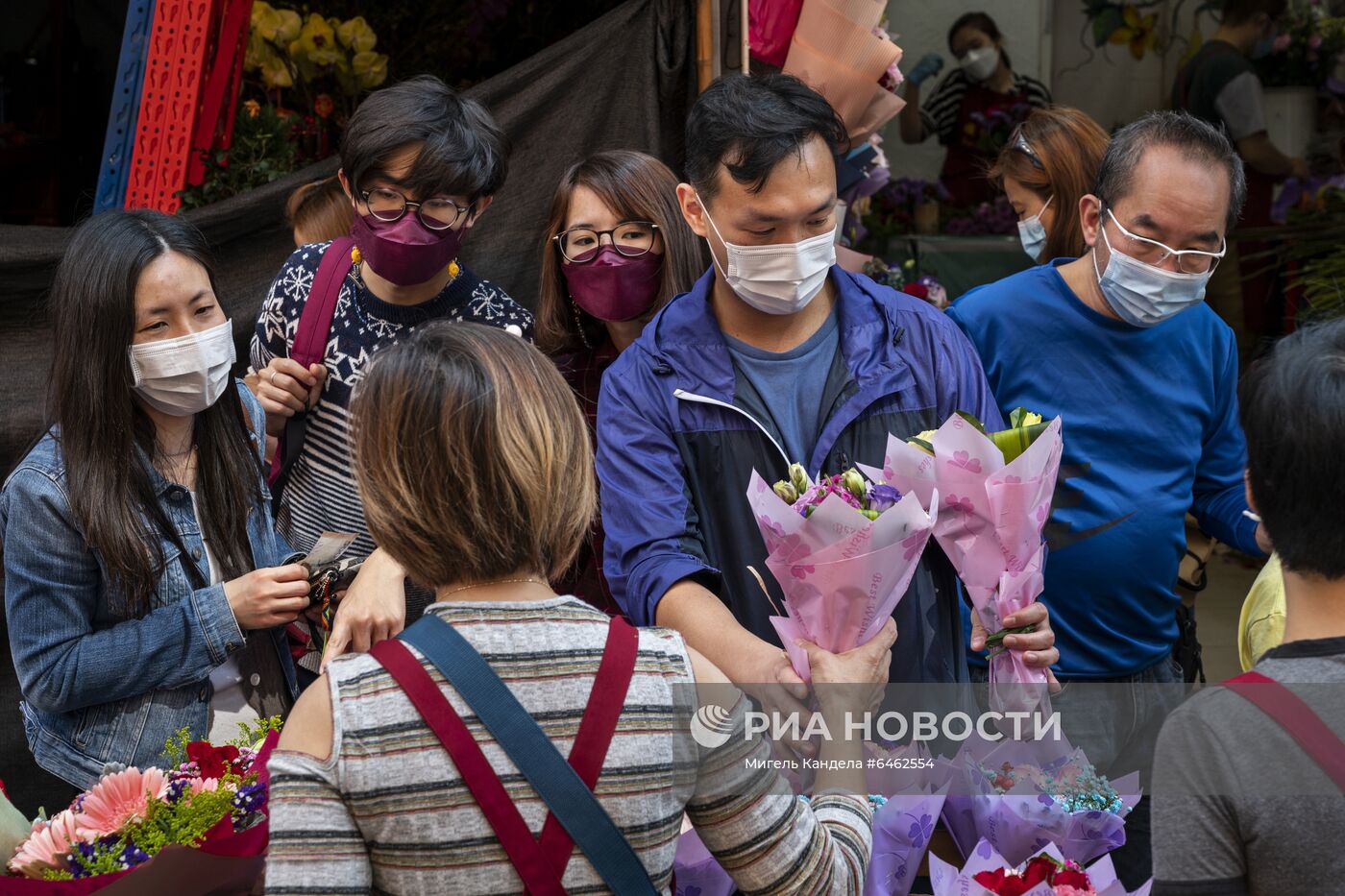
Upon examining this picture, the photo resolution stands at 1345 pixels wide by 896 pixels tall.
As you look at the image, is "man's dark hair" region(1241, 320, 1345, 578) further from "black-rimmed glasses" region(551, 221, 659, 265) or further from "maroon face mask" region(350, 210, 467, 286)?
"maroon face mask" region(350, 210, 467, 286)

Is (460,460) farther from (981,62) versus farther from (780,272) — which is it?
(981,62)

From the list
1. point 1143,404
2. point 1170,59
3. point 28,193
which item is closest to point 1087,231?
point 1143,404

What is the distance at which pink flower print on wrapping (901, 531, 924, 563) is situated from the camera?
2.00 meters

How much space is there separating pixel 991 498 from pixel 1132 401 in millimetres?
942

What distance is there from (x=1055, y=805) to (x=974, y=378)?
86cm

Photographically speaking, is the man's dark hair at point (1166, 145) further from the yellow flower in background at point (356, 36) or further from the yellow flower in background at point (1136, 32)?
the yellow flower in background at point (1136, 32)

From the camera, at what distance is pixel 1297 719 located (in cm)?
156

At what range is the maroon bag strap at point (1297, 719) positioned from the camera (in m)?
1.53

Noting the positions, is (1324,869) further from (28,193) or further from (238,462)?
(28,193)

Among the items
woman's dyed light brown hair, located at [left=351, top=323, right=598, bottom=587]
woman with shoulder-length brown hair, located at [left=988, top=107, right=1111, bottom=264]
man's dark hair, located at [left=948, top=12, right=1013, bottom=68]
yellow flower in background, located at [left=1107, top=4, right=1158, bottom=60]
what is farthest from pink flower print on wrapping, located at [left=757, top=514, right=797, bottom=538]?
yellow flower in background, located at [left=1107, top=4, right=1158, bottom=60]

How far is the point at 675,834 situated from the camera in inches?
63.5

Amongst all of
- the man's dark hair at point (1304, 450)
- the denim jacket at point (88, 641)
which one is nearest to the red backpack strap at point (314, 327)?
the denim jacket at point (88, 641)

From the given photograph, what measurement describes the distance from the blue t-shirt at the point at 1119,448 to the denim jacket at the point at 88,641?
169cm

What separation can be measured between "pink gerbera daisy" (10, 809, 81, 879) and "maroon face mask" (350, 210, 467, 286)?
1.39m
